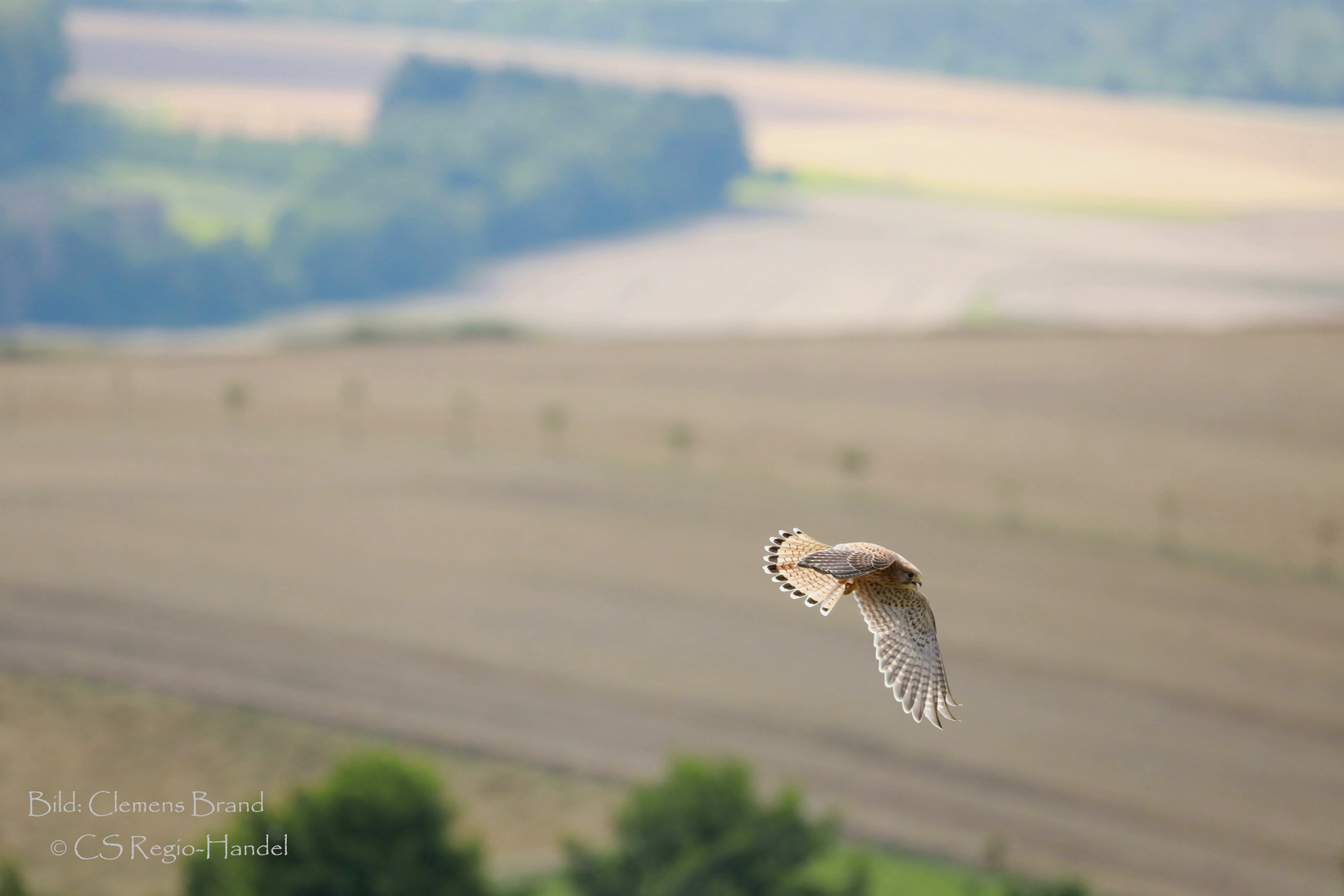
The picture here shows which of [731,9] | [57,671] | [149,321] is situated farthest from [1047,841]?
[731,9]

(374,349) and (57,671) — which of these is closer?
(57,671)

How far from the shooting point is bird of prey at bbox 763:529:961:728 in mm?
9328

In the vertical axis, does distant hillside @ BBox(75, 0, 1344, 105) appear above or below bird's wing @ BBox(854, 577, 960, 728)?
above

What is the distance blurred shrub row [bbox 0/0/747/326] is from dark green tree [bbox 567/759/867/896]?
67.9m

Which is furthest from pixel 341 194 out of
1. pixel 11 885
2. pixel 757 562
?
pixel 11 885

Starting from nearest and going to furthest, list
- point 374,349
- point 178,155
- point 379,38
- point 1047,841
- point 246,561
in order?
1. point 1047,841
2. point 246,561
3. point 374,349
4. point 178,155
5. point 379,38

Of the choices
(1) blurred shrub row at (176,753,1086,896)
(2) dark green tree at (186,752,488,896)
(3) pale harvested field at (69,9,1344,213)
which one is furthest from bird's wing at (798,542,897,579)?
(3) pale harvested field at (69,9,1344,213)

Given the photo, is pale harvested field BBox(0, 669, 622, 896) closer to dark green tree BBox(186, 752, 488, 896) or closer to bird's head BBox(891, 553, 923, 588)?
dark green tree BBox(186, 752, 488, 896)

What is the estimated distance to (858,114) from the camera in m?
109

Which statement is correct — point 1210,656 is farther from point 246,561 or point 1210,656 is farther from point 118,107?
point 118,107

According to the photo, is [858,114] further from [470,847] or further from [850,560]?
[850,560]

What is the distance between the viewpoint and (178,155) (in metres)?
107

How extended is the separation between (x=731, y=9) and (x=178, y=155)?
1959 inches

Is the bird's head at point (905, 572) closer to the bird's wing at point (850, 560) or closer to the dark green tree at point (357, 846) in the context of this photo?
the bird's wing at point (850, 560)
